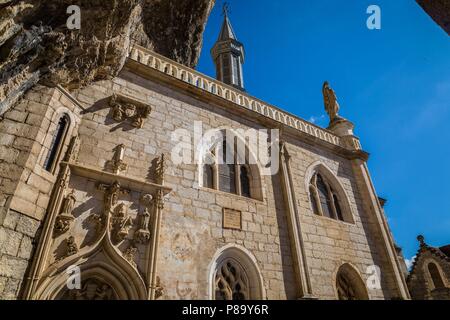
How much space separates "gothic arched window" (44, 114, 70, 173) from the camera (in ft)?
15.1

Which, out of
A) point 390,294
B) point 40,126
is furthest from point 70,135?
point 390,294

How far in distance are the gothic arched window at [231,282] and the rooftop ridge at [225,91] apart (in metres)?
4.45

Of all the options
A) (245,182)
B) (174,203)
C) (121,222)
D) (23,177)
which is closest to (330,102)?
(245,182)

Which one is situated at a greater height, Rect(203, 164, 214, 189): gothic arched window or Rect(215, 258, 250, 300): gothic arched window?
Rect(203, 164, 214, 189): gothic arched window

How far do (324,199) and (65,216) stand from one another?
23.5ft

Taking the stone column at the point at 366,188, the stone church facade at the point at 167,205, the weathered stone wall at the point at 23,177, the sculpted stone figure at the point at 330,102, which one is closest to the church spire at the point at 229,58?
the sculpted stone figure at the point at 330,102

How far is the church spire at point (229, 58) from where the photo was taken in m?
17.6

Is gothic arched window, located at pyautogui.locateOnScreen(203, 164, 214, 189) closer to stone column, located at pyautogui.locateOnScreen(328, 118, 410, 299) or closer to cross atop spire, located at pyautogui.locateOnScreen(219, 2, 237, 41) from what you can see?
stone column, located at pyautogui.locateOnScreen(328, 118, 410, 299)

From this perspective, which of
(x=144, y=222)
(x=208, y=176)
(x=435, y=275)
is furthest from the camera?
(x=435, y=275)

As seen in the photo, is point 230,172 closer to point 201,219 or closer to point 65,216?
point 201,219

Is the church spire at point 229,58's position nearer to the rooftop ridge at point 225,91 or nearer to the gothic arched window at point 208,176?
the rooftop ridge at point 225,91

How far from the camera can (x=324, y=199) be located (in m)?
8.76

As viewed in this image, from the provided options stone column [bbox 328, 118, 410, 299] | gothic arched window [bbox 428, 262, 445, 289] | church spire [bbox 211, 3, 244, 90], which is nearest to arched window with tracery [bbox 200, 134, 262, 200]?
stone column [bbox 328, 118, 410, 299]

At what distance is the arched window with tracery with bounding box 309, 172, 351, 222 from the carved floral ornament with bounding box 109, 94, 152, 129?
5.30m
